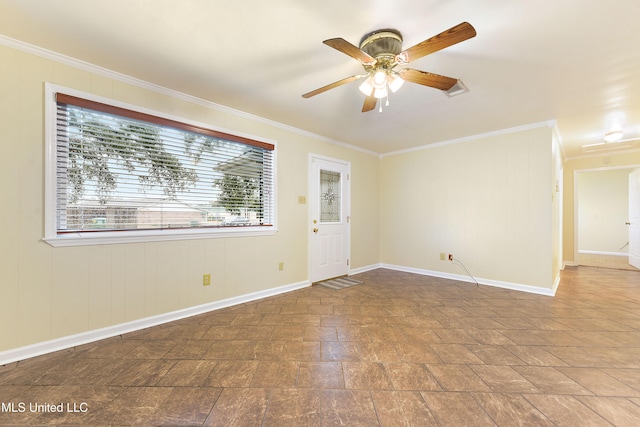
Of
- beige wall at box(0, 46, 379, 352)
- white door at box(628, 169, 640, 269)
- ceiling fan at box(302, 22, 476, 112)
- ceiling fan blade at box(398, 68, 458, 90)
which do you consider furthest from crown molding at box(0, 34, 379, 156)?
white door at box(628, 169, 640, 269)

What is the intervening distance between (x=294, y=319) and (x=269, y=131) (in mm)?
2374

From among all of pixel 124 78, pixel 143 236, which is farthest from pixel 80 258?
pixel 124 78

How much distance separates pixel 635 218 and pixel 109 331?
27.7 feet

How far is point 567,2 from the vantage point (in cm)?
152

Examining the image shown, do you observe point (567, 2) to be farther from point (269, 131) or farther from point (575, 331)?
point (269, 131)

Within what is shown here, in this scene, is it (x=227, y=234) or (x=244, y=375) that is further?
(x=227, y=234)

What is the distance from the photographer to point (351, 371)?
5.79 ft

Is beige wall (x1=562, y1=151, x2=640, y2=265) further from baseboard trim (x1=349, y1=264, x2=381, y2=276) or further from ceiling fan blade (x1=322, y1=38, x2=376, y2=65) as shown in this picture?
ceiling fan blade (x1=322, y1=38, x2=376, y2=65)

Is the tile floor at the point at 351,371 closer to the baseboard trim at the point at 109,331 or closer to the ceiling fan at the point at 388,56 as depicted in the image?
the baseboard trim at the point at 109,331

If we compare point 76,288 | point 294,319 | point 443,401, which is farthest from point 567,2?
point 76,288

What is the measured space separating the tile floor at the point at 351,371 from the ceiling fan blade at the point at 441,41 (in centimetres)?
205

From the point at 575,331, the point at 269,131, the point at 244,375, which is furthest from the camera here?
the point at 269,131

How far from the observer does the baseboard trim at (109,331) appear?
1902 mm

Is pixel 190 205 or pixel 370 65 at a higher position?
pixel 370 65
